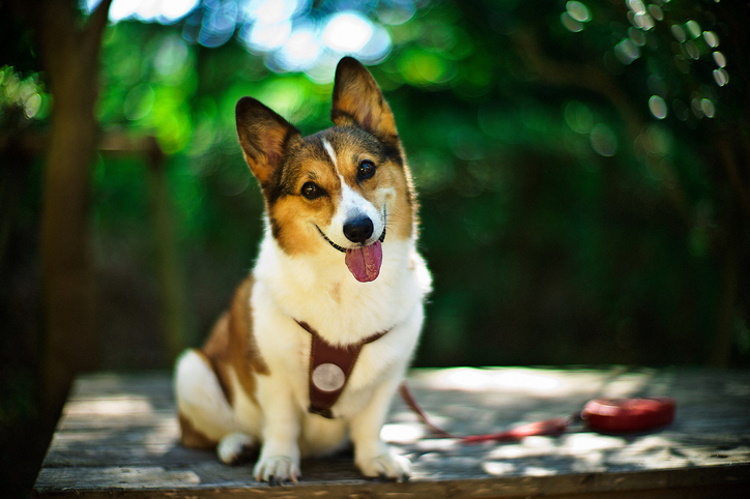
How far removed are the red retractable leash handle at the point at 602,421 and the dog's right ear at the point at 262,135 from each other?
49.4 inches

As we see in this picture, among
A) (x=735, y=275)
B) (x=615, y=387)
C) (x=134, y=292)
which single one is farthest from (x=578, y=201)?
(x=134, y=292)

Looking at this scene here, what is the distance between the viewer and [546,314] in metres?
6.66

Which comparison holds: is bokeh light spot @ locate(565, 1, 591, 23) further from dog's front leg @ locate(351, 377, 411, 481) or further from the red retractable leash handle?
dog's front leg @ locate(351, 377, 411, 481)

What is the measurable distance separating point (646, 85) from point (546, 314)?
3.05 m

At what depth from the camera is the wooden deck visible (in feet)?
7.29

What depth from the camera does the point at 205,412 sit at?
2.56 metres

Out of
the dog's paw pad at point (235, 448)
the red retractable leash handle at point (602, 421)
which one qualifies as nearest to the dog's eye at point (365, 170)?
the red retractable leash handle at point (602, 421)

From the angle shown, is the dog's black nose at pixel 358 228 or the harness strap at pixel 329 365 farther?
the harness strap at pixel 329 365

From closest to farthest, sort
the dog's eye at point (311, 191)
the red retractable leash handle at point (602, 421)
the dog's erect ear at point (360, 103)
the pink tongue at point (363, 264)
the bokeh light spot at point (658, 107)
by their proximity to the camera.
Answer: the pink tongue at point (363, 264)
the dog's eye at point (311, 191)
the dog's erect ear at point (360, 103)
the red retractable leash handle at point (602, 421)
the bokeh light spot at point (658, 107)

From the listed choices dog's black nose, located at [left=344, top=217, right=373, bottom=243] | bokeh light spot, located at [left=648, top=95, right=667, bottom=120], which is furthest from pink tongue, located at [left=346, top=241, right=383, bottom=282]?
bokeh light spot, located at [left=648, top=95, right=667, bottom=120]

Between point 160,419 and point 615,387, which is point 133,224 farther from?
point 615,387

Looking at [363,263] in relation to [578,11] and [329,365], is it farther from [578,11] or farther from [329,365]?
[578,11]

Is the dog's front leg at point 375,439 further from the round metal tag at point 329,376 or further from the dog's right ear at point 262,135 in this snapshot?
the dog's right ear at point 262,135

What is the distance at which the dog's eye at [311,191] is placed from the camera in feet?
7.68
